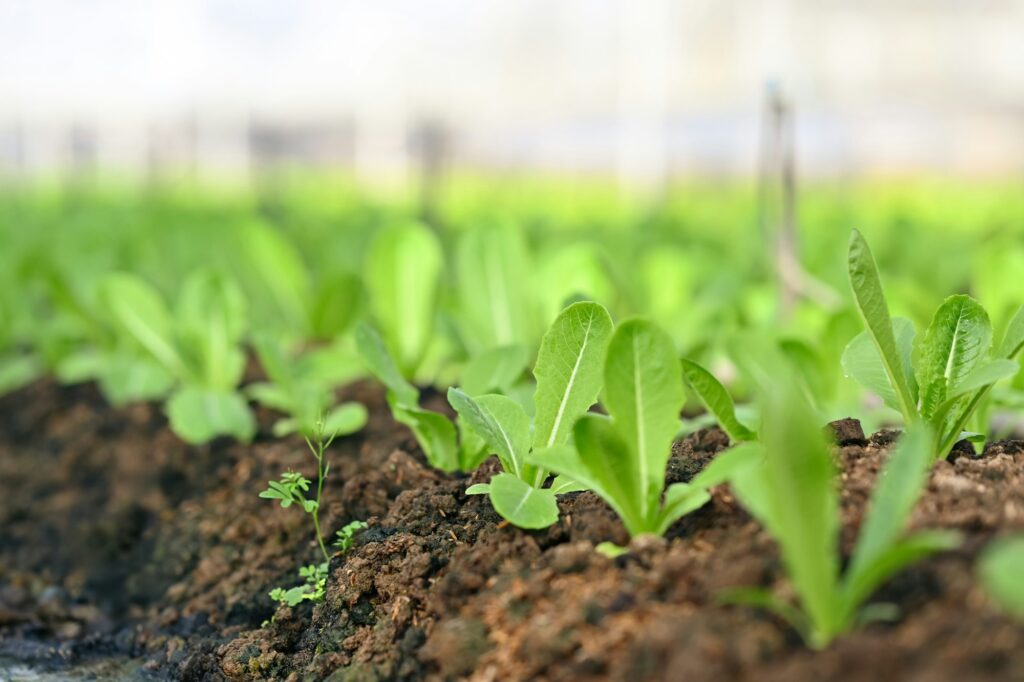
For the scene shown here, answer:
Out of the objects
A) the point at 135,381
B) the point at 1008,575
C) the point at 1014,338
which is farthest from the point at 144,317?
the point at 1008,575

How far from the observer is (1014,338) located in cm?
143

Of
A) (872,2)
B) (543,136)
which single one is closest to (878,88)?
(872,2)

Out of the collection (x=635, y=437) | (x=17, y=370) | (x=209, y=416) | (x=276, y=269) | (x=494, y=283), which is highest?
(x=635, y=437)

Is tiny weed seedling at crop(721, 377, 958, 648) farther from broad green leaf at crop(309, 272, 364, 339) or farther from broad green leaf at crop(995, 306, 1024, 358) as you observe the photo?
broad green leaf at crop(309, 272, 364, 339)

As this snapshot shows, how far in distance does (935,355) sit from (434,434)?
28.9 inches

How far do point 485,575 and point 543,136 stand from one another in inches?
609

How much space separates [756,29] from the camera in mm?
11461

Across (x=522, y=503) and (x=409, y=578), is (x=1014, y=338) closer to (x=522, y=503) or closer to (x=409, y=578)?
(x=522, y=503)

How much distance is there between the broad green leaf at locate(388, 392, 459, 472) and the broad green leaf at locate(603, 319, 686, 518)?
47cm

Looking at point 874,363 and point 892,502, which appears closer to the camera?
point 892,502

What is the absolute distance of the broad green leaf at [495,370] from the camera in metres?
Answer: 1.77

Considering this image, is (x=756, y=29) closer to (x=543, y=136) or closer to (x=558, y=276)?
(x=543, y=136)

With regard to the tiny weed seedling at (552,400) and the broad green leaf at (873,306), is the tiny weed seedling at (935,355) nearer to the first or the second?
the broad green leaf at (873,306)

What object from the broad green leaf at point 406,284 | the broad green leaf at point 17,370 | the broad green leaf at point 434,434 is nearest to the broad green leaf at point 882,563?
the broad green leaf at point 434,434
